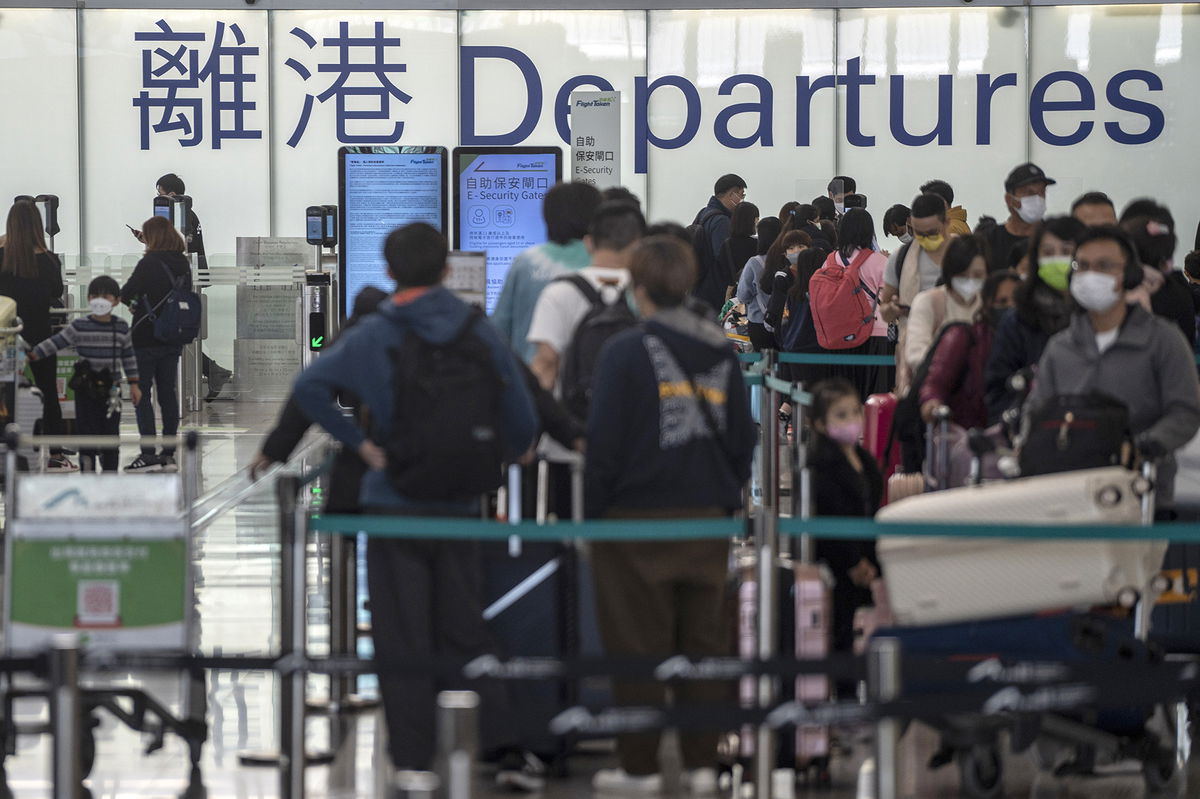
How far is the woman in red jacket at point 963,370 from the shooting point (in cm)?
674

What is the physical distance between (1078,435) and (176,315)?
28.3 feet

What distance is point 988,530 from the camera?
4777 millimetres

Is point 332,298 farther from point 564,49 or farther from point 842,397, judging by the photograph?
point 842,397

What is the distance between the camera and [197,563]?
9.43 m

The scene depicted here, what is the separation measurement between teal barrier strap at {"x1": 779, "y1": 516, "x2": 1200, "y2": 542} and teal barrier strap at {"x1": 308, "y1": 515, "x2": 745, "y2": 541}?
20 centimetres

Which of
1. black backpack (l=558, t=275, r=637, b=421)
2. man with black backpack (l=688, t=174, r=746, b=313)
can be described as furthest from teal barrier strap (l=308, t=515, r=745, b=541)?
man with black backpack (l=688, t=174, r=746, b=313)

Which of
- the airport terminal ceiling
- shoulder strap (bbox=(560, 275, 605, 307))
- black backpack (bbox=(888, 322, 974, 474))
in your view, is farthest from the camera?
the airport terminal ceiling

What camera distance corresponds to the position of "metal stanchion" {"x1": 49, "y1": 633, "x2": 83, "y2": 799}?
3980mm

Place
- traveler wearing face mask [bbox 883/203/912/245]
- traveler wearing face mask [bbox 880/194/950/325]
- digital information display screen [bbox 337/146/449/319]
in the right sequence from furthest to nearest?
1. traveler wearing face mask [bbox 883/203/912/245]
2. digital information display screen [bbox 337/146/449/319]
3. traveler wearing face mask [bbox 880/194/950/325]

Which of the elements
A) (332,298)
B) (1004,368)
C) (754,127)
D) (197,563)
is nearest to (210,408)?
(332,298)

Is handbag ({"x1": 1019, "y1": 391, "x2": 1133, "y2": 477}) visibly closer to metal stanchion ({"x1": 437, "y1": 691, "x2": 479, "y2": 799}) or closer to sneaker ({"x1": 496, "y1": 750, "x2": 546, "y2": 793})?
sneaker ({"x1": 496, "y1": 750, "x2": 546, "y2": 793})

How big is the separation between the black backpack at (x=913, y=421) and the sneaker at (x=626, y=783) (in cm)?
197

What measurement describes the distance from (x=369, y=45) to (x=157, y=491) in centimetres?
1564

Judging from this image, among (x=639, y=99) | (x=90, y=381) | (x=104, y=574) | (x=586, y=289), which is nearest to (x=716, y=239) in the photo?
(x=90, y=381)
